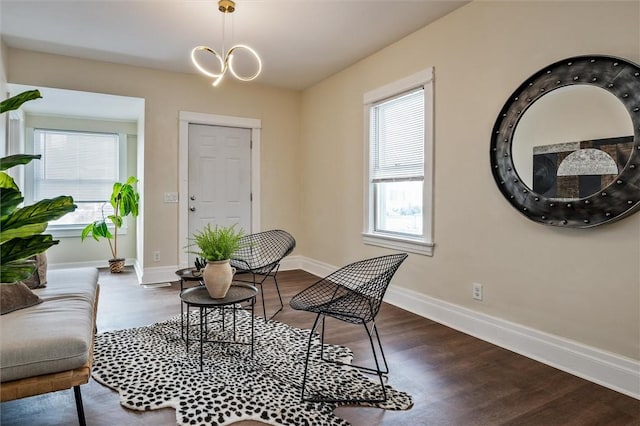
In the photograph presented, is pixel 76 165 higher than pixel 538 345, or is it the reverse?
pixel 76 165

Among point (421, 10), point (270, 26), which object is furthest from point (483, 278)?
point (270, 26)

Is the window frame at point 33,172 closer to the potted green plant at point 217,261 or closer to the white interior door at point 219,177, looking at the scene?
the white interior door at point 219,177

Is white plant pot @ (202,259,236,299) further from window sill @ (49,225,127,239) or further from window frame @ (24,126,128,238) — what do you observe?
window sill @ (49,225,127,239)

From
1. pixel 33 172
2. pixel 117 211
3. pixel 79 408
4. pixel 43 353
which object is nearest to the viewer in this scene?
pixel 43 353

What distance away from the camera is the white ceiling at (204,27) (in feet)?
10.3

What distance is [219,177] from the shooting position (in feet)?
16.9

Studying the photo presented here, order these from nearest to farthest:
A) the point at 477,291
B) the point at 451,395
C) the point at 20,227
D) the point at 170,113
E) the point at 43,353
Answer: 1. the point at 20,227
2. the point at 43,353
3. the point at 451,395
4. the point at 477,291
5. the point at 170,113

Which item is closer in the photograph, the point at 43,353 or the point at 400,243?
the point at 43,353

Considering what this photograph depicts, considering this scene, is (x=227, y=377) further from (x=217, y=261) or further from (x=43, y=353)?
(x=43, y=353)

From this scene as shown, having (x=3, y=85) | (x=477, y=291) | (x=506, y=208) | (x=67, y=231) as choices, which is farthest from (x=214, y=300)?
(x=67, y=231)

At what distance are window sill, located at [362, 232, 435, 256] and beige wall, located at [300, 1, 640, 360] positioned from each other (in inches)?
3.1

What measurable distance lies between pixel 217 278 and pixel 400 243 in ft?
6.83

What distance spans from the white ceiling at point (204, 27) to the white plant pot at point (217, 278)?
2.15m

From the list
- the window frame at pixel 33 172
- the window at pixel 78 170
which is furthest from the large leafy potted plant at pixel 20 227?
the window frame at pixel 33 172
